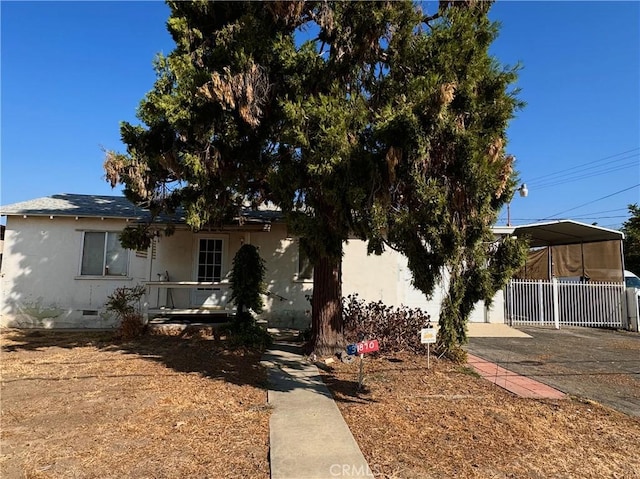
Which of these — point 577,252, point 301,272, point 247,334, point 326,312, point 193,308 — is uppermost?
point 577,252

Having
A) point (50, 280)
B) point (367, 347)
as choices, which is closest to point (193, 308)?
point (50, 280)

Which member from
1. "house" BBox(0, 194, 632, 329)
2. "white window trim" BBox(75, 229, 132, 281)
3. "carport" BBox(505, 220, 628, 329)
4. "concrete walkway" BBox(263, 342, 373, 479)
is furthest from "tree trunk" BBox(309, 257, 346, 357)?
"carport" BBox(505, 220, 628, 329)

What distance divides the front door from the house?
0.03 m

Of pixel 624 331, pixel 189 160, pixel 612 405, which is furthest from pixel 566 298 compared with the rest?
pixel 189 160

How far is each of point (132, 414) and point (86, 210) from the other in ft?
31.2

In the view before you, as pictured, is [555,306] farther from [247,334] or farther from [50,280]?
[50,280]

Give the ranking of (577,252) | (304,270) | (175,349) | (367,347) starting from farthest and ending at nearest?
(577,252) → (304,270) → (175,349) → (367,347)

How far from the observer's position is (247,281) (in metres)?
10.0

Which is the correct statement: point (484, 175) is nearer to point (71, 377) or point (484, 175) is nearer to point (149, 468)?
point (149, 468)

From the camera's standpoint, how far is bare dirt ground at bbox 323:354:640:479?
392cm

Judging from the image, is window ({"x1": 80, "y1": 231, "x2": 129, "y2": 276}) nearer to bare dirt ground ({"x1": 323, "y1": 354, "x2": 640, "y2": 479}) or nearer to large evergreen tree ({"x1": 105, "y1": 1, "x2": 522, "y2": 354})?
large evergreen tree ({"x1": 105, "y1": 1, "x2": 522, "y2": 354})

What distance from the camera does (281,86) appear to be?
6.70 m

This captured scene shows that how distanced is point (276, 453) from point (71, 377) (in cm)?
452

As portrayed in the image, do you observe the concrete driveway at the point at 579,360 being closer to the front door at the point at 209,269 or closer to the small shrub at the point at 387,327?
the small shrub at the point at 387,327
